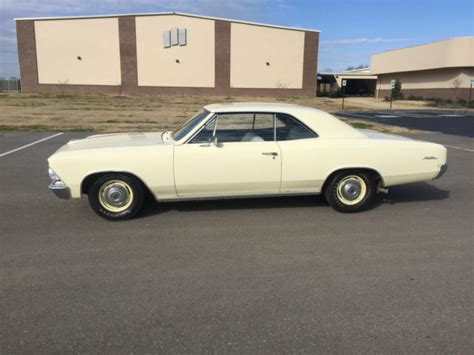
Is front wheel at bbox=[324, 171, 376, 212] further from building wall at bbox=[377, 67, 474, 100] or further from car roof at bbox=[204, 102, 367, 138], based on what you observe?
building wall at bbox=[377, 67, 474, 100]

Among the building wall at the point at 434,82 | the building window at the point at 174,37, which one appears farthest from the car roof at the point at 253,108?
Result: the building wall at the point at 434,82

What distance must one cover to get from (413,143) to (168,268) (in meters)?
3.64

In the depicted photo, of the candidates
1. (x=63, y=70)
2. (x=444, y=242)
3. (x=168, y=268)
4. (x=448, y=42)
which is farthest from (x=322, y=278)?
(x=448, y=42)

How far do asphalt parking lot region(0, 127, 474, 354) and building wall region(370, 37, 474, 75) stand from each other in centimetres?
4559

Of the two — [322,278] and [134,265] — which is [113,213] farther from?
[322,278]

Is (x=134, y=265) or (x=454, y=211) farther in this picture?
(x=454, y=211)

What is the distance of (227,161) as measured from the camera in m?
5.12

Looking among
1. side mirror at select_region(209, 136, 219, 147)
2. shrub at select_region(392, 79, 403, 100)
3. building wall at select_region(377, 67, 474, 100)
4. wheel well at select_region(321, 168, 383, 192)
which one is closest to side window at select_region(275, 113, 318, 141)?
wheel well at select_region(321, 168, 383, 192)

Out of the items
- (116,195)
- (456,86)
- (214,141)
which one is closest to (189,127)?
(214,141)

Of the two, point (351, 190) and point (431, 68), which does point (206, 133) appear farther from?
point (431, 68)

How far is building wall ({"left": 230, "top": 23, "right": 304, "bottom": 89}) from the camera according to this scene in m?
45.9

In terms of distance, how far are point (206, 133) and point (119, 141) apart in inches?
45.9

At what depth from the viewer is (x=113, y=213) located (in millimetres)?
5125

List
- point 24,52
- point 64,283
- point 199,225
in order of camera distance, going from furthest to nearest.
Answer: point 24,52 < point 199,225 < point 64,283
